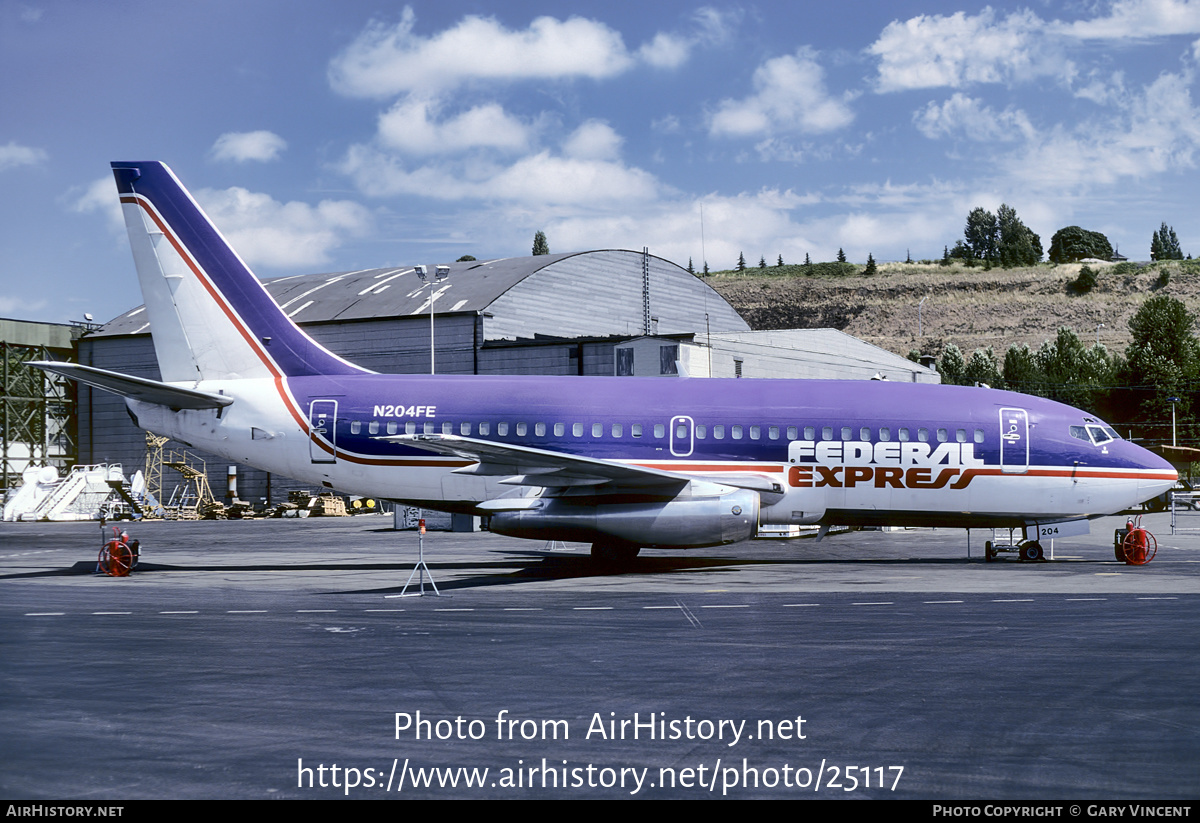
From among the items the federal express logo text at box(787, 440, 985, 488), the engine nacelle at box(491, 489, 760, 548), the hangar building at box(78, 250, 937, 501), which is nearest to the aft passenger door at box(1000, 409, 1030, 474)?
the federal express logo text at box(787, 440, 985, 488)

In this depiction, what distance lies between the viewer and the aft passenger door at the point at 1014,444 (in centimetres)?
2623

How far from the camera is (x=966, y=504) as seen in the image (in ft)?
86.6

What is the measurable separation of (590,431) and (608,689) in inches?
621

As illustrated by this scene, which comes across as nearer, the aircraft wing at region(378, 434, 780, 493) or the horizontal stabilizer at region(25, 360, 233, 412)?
the aircraft wing at region(378, 434, 780, 493)

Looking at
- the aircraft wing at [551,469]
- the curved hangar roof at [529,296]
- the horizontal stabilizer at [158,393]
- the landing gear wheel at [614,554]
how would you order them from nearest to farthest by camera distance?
the aircraft wing at [551,469] < the horizontal stabilizer at [158,393] < the landing gear wheel at [614,554] < the curved hangar roof at [529,296]

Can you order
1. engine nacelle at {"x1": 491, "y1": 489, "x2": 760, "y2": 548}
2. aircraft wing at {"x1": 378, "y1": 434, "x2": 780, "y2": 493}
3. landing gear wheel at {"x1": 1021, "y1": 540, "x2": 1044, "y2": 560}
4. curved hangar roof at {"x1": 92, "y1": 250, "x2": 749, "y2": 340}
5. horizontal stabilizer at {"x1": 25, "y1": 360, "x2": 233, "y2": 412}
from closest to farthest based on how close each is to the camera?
aircraft wing at {"x1": 378, "y1": 434, "x2": 780, "y2": 493} < engine nacelle at {"x1": 491, "y1": 489, "x2": 760, "y2": 548} < horizontal stabilizer at {"x1": 25, "y1": 360, "x2": 233, "y2": 412} < landing gear wheel at {"x1": 1021, "y1": 540, "x2": 1044, "y2": 560} < curved hangar roof at {"x1": 92, "y1": 250, "x2": 749, "y2": 340}

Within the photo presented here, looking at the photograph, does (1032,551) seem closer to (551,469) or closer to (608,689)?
(551,469)

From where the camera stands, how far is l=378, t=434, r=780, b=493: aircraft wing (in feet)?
76.3

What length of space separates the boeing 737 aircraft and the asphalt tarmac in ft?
11.6

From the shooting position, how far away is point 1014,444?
2636cm

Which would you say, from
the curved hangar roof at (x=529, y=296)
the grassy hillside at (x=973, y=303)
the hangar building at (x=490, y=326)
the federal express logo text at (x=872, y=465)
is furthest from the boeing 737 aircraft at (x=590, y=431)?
the grassy hillside at (x=973, y=303)

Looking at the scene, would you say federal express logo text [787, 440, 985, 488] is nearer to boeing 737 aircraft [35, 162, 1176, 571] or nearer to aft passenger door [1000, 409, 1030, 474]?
boeing 737 aircraft [35, 162, 1176, 571]

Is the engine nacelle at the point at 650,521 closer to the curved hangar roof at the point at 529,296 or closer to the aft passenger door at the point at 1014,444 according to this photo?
the aft passenger door at the point at 1014,444

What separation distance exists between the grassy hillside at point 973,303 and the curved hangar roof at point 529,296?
92.2m
